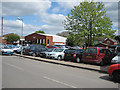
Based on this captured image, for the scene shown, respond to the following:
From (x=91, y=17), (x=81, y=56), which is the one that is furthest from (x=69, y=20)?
(x=81, y=56)

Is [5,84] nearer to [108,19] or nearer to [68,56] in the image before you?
[68,56]

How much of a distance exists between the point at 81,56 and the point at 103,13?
9.82 m

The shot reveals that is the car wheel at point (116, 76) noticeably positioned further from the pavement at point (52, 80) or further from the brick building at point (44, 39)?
the brick building at point (44, 39)

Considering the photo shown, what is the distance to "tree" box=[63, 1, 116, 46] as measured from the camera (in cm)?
1820

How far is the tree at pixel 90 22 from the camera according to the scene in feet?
59.7

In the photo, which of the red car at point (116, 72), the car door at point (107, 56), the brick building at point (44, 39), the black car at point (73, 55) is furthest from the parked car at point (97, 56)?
the brick building at point (44, 39)

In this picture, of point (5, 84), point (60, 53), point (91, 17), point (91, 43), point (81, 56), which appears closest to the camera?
point (5, 84)

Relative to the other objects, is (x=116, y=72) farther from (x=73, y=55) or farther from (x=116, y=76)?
(x=73, y=55)

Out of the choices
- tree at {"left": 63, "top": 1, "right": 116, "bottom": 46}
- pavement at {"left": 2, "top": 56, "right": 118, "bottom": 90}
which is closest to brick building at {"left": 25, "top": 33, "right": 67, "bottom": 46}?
tree at {"left": 63, "top": 1, "right": 116, "bottom": 46}

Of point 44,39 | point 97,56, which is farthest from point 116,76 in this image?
point 44,39

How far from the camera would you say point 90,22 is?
60.0ft

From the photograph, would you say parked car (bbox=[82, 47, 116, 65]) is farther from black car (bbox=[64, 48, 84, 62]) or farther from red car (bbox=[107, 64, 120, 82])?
red car (bbox=[107, 64, 120, 82])

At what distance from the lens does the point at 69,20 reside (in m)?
20.5

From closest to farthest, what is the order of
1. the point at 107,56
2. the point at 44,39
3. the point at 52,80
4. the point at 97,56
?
the point at 52,80
the point at 97,56
the point at 107,56
the point at 44,39
